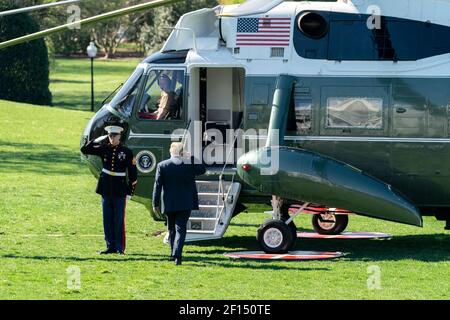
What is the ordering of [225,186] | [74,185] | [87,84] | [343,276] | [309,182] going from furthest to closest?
1. [87,84]
2. [74,185]
3. [225,186]
4. [309,182]
5. [343,276]

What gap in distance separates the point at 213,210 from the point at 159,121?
165 centimetres

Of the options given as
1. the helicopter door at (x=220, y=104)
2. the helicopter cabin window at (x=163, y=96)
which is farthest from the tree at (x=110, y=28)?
the helicopter cabin window at (x=163, y=96)

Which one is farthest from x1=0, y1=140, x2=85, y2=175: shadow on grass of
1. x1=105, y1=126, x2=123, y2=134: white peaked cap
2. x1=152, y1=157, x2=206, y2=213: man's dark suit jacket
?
x1=152, y1=157, x2=206, y2=213: man's dark suit jacket

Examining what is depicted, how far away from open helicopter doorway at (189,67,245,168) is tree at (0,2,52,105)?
81.5 ft

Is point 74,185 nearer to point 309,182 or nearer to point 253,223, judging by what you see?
point 253,223

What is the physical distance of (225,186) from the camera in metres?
17.0

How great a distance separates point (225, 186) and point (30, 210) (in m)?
5.49

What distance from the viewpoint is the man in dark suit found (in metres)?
15.0

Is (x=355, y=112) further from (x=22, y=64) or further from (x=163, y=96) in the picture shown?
(x=22, y=64)

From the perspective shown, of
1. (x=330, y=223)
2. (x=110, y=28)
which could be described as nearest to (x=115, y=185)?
(x=330, y=223)

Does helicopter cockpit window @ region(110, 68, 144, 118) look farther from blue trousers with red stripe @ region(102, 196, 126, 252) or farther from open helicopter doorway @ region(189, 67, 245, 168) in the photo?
blue trousers with red stripe @ region(102, 196, 126, 252)

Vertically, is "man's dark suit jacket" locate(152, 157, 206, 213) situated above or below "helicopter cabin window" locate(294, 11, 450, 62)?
below

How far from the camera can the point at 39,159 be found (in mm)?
30484
